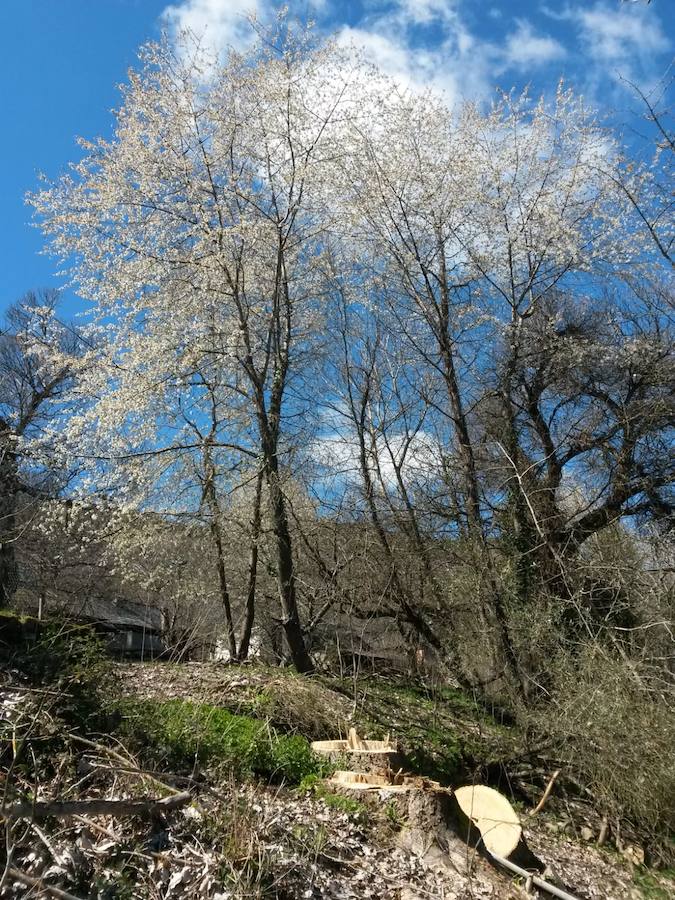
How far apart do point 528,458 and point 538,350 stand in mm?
2059

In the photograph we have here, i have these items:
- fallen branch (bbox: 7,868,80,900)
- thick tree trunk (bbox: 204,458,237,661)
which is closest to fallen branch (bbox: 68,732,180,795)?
fallen branch (bbox: 7,868,80,900)

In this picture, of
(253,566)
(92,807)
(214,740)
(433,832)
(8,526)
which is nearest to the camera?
(92,807)

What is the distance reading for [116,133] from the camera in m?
11.8

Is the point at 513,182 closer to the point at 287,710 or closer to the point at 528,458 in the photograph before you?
the point at 528,458

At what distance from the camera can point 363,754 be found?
6926 millimetres

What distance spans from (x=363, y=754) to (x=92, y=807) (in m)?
3.47

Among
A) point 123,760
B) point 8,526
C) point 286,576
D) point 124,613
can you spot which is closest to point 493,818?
point 123,760

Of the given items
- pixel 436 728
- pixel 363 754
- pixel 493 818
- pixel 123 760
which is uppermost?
pixel 123 760

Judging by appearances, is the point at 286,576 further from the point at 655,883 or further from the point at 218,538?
the point at 655,883

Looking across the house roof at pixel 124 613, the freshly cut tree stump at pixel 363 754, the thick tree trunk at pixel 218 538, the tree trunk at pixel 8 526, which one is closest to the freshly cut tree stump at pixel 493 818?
the freshly cut tree stump at pixel 363 754

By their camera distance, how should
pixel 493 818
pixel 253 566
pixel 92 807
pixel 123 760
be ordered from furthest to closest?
pixel 253 566
pixel 493 818
pixel 123 760
pixel 92 807

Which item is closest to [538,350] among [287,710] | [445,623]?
[445,623]

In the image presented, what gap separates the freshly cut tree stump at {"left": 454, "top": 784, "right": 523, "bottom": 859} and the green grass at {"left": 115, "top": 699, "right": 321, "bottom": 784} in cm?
146

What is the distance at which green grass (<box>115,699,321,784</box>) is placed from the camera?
19.0 feet
